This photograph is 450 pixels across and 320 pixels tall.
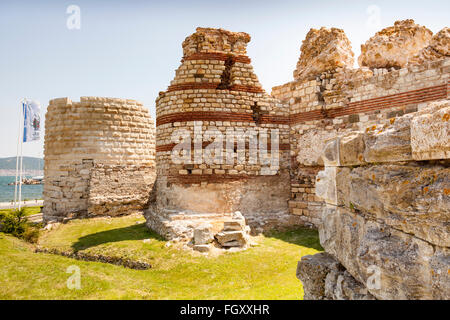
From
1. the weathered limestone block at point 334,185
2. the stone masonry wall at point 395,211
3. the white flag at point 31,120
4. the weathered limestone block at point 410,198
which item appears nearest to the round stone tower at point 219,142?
the weathered limestone block at point 334,185

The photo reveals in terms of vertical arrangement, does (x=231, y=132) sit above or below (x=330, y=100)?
below

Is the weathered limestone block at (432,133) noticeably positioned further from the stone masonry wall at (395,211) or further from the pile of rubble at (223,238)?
the pile of rubble at (223,238)

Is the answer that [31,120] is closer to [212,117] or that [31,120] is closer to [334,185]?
[212,117]

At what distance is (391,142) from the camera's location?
78.5 inches

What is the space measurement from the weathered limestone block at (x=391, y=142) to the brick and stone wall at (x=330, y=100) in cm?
628

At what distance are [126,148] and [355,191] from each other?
1160cm

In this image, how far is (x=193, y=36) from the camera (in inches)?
363

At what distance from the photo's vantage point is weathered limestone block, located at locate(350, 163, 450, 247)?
5.37 feet

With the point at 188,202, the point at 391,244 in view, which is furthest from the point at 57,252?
the point at 391,244

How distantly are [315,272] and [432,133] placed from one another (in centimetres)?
180

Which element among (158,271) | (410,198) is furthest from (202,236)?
(410,198)

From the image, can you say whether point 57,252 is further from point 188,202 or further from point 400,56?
point 400,56

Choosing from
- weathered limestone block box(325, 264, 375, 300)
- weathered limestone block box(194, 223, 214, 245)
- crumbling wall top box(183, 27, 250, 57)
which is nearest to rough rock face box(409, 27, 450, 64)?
crumbling wall top box(183, 27, 250, 57)

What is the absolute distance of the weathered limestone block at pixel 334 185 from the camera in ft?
8.70
